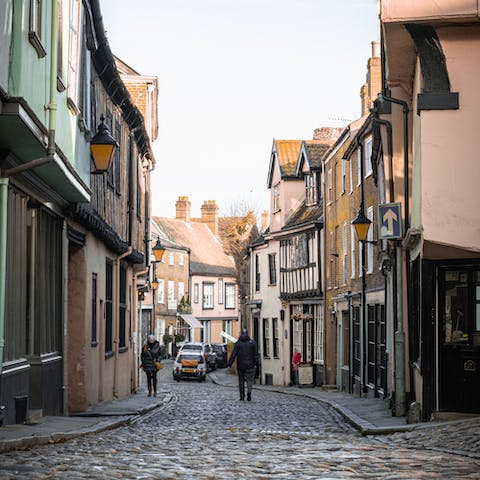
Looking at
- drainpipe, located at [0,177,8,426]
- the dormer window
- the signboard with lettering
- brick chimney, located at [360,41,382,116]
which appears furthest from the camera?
the dormer window

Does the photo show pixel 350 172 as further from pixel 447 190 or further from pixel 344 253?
pixel 447 190

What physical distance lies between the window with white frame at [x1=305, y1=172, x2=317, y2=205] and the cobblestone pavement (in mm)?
24546

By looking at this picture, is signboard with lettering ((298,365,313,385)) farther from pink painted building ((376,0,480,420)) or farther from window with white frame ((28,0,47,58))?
window with white frame ((28,0,47,58))

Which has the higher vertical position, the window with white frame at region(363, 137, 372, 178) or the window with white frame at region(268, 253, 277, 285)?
the window with white frame at region(363, 137, 372, 178)

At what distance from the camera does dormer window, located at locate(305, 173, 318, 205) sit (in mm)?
40719

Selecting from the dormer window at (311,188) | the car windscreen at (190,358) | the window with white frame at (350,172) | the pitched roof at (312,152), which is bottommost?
the car windscreen at (190,358)

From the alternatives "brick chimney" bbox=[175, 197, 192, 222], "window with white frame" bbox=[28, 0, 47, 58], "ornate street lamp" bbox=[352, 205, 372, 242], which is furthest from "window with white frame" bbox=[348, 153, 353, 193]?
"brick chimney" bbox=[175, 197, 192, 222]

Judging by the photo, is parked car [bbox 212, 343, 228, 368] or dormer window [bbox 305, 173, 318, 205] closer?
dormer window [bbox 305, 173, 318, 205]

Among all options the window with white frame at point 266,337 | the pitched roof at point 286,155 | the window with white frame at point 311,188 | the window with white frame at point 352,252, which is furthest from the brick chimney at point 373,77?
the window with white frame at point 266,337

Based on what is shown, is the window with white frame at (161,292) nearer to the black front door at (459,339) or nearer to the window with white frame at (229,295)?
the window with white frame at (229,295)

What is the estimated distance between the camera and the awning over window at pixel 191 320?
74000 mm

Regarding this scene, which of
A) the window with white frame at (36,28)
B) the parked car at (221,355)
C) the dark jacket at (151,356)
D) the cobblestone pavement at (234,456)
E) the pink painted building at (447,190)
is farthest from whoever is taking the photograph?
the parked car at (221,355)

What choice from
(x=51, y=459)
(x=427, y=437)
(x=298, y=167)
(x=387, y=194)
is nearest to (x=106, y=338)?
(x=387, y=194)

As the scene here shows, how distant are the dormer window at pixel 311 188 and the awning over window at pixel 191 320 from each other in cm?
3348
